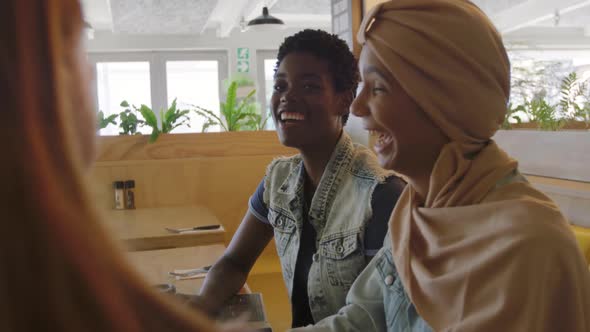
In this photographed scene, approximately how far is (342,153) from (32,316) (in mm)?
1658

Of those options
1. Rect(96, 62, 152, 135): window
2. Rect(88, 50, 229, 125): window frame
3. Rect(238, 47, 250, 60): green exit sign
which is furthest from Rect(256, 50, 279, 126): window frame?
Rect(96, 62, 152, 135): window

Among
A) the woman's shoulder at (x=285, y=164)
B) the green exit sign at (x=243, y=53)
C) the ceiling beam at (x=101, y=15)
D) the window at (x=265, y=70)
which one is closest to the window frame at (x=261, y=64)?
the window at (x=265, y=70)

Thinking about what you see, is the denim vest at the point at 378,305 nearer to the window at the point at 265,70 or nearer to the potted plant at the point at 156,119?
the potted plant at the point at 156,119

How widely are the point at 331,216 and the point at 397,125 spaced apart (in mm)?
630

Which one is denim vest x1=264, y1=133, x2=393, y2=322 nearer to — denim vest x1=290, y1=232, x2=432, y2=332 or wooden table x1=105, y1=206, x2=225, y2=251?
denim vest x1=290, y1=232, x2=432, y2=332

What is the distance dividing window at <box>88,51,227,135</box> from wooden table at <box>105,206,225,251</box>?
6.84 metres

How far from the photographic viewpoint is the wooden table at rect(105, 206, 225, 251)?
8.34 feet

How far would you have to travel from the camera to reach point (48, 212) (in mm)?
281

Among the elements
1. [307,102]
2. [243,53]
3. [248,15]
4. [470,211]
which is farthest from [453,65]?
[243,53]

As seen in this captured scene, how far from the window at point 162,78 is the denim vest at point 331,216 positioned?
8426 mm

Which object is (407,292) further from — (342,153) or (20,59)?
(20,59)

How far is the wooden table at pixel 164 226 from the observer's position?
8.34ft

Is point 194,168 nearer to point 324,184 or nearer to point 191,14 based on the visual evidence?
point 324,184

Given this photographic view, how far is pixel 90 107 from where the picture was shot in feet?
1.10
